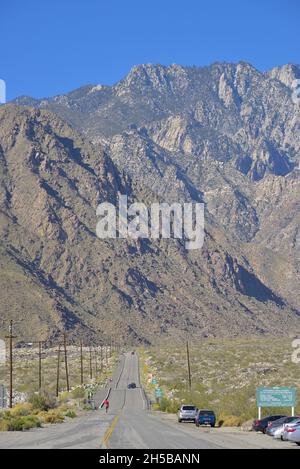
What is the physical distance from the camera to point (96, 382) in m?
104

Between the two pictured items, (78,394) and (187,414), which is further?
(78,394)

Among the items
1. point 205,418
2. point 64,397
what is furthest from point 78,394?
point 205,418

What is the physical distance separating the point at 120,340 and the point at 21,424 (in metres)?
152

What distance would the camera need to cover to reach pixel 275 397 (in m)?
44.3

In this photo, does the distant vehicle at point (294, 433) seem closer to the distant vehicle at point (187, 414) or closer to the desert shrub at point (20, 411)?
the distant vehicle at point (187, 414)

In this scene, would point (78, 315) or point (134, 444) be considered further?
point (78, 315)

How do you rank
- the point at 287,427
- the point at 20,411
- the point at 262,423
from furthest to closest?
the point at 20,411, the point at 262,423, the point at 287,427

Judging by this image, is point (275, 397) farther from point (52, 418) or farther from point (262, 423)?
point (52, 418)

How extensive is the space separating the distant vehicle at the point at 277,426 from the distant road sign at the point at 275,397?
3869mm

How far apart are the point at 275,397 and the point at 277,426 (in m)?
6.02

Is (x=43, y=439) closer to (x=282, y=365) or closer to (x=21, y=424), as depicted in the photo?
(x=21, y=424)

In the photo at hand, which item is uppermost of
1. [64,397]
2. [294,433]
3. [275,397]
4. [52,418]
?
[275,397]
